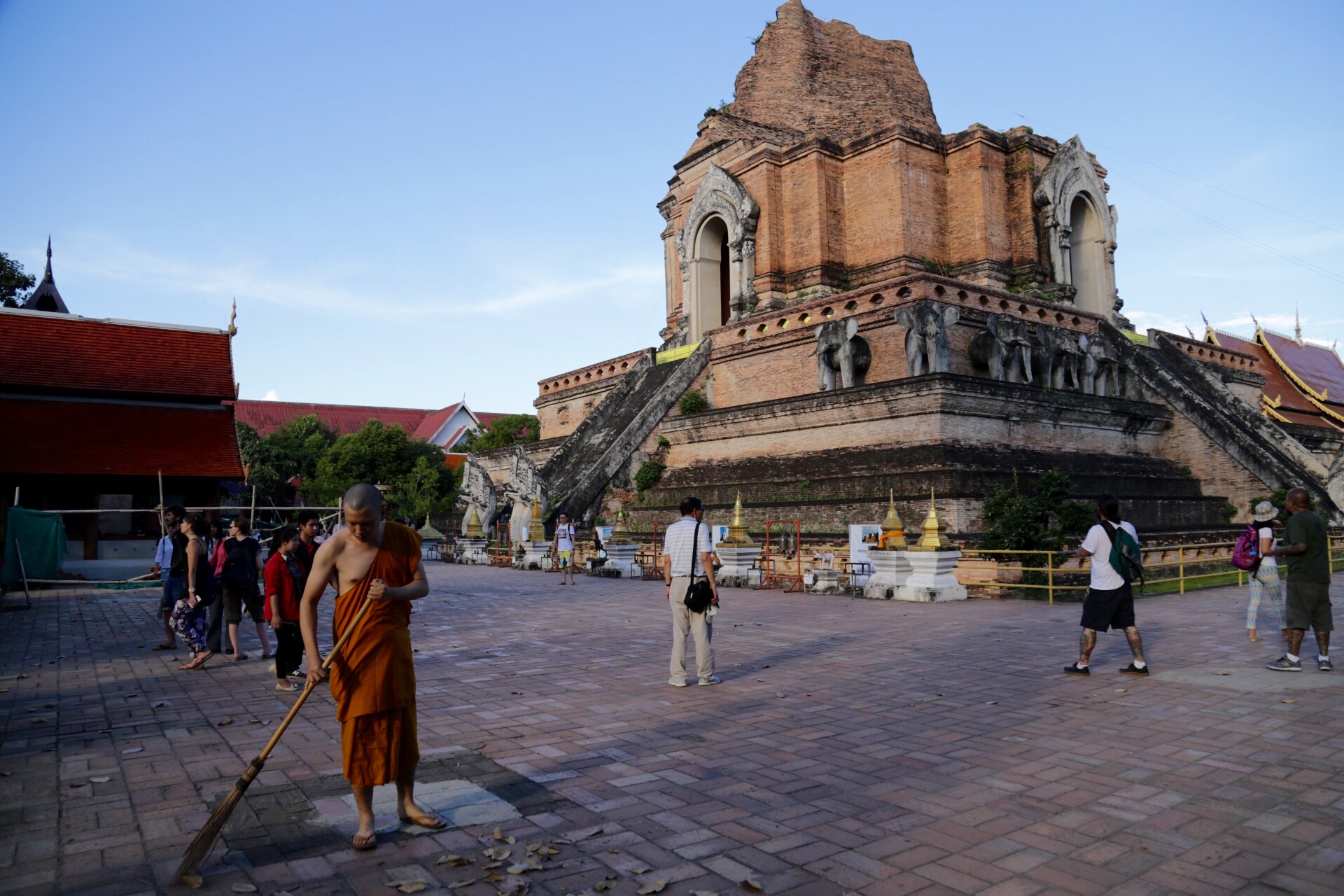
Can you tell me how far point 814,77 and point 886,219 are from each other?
19.3 ft

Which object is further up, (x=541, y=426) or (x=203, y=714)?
(x=541, y=426)

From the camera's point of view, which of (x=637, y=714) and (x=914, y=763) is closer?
(x=914, y=763)

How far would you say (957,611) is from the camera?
1115 centimetres

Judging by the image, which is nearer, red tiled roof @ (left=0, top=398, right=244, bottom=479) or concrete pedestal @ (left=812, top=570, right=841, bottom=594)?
concrete pedestal @ (left=812, top=570, right=841, bottom=594)

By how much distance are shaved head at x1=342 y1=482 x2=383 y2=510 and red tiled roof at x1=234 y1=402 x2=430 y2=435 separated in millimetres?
49937

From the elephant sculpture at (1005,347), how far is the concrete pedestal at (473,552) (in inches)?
474

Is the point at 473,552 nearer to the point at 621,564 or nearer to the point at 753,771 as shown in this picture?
the point at 621,564

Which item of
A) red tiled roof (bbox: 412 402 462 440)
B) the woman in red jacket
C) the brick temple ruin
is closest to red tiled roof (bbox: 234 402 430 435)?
red tiled roof (bbox: 412 402 462 440)

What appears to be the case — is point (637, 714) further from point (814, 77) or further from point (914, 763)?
point (814, 77)

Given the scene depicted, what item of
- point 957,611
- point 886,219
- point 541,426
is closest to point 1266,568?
point 957,611

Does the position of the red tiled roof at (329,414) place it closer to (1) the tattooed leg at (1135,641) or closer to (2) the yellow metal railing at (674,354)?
(2) the yellow metal railing at (674,354)

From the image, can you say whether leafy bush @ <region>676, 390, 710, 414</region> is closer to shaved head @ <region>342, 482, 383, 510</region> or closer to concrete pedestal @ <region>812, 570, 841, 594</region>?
concrete pedestal @ <region>812, 570, 841, 594</region>

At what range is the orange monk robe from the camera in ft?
12.2

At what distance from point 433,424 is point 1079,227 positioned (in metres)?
38.1
